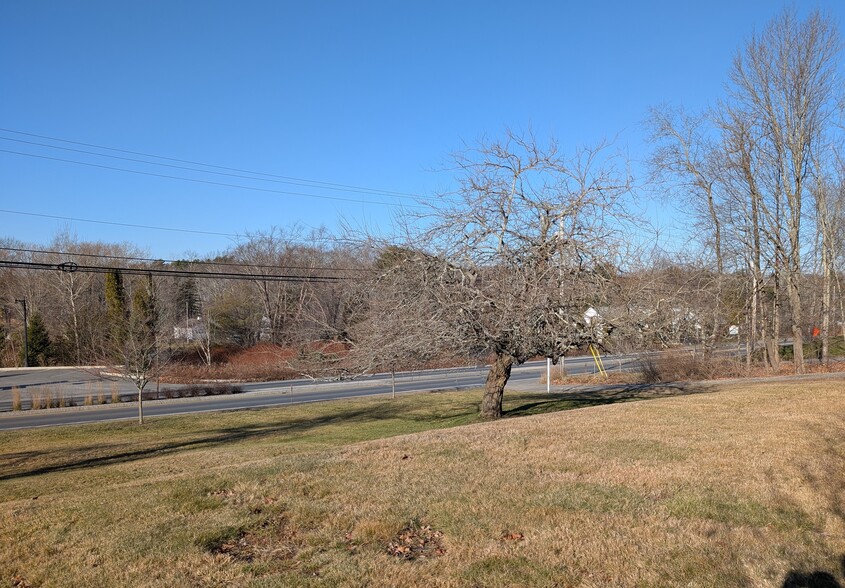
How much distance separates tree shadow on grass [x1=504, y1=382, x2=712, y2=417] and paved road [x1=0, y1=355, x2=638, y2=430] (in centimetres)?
135

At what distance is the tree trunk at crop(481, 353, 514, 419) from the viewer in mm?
15589

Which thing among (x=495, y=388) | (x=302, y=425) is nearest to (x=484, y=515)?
(x=495, y=388)

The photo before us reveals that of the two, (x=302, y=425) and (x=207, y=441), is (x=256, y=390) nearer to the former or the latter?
(x=302, y=425)

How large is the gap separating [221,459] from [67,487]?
89.8 inches

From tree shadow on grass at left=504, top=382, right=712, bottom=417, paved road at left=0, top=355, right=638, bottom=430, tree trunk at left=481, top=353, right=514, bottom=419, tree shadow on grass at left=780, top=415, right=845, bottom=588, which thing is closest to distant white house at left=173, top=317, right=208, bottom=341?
paved road at left=0, top=355, right=638, bottom=430

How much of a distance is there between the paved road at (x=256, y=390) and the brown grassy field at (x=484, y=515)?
351 inches

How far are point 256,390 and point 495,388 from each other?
58.4ft

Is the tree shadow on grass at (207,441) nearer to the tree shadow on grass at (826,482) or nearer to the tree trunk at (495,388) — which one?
the tree trunk at (495,388)

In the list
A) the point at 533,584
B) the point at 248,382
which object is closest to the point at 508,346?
the point at 533,584

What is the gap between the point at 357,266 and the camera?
14711 millimetres

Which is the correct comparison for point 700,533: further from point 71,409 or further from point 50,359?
point 50,359

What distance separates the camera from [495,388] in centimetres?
1595

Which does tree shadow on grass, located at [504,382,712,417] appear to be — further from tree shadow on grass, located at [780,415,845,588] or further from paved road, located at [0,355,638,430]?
tree shadow on grass, located at [780,415,845,588]

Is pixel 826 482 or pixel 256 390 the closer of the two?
pixel 826 482
